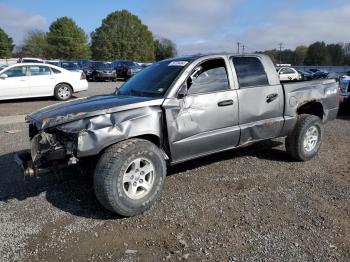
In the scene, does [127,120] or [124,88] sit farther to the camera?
[124,88]

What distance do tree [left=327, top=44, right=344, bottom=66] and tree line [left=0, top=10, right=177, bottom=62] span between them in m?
43.4

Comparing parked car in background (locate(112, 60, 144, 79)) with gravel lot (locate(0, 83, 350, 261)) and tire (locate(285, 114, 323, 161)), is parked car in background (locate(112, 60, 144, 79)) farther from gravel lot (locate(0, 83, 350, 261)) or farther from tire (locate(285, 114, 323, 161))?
gravel lot (locate(0, 83, 350, 261))

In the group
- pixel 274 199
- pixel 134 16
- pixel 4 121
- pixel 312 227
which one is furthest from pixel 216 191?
pixel 134 16

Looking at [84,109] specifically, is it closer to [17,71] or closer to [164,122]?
[164,122]

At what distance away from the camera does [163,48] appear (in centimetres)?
10269

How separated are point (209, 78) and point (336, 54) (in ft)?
314

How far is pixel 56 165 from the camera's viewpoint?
13.5 feet

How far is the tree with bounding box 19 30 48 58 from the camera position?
279 feet

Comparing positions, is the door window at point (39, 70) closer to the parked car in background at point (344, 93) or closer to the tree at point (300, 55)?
the parked car in background at point (344, 93)

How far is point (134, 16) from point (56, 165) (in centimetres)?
9367

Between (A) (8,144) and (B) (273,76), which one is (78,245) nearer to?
(B) (273,76)

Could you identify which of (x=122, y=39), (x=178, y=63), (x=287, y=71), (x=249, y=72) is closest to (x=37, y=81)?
(x=178, y=63)

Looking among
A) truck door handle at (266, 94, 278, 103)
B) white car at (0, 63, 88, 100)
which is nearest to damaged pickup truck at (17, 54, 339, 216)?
truck door handle at (266, 94, 278, 103)

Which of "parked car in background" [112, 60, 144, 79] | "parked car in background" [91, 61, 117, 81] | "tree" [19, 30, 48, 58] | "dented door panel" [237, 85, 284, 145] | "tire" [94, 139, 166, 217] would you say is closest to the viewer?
"tire" [94, 139, 166, 217]
